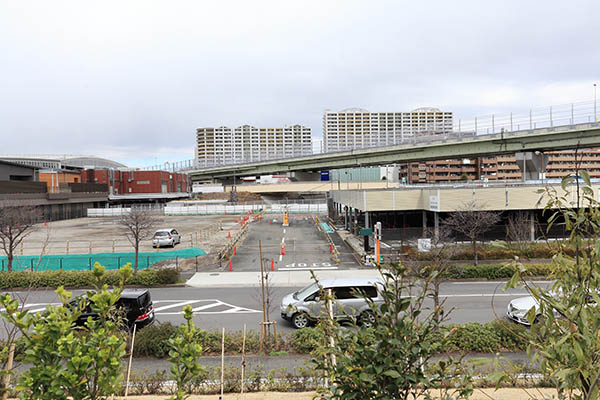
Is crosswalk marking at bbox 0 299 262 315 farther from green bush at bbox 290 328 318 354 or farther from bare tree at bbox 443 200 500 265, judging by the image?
bare tree at bbox 443 200 500 265

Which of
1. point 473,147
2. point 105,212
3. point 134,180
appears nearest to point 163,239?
point 473,147

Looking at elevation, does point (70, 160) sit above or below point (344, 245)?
above

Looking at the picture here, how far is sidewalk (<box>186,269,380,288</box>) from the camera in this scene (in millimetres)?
21172

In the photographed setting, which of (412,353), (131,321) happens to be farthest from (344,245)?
(412,353)

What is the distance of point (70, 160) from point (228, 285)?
139 meters

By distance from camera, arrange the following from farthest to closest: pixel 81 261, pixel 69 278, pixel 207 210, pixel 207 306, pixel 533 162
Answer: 1. pixel 207 210
2. pixel 533 162
3. pixel 81 261
4. pixel 69 278
5. pixel 207 306

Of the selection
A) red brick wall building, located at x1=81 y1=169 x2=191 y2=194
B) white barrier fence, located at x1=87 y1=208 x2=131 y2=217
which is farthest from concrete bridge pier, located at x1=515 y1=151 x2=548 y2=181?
red brick wall building, located at x1=81 y1=169 x2=191 y2=194

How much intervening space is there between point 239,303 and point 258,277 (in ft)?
15.2

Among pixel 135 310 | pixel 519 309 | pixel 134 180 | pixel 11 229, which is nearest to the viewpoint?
pixel 135 310

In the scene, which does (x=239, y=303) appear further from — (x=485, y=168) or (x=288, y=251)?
(x=485, y=168)

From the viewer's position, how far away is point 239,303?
17516 millimetres

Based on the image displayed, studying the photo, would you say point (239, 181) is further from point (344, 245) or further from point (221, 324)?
point (221, 324)

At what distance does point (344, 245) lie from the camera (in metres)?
33.7

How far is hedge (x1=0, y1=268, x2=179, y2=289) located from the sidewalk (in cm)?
133
